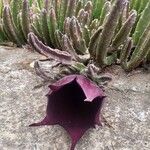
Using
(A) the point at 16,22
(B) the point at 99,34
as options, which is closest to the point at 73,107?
(B) the point at 99,34

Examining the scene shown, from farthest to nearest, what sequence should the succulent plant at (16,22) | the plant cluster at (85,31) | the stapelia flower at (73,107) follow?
the succulent plant at (16,22) < the plant cluster at (85,31) < the stapelia flower at (73,107)

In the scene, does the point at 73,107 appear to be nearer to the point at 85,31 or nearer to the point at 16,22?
the point at 85,31

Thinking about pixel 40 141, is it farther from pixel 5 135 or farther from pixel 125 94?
pixel 125 94

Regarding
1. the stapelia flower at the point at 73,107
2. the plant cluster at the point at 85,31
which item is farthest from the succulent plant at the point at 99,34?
the stapelia flower at the point at 73,107

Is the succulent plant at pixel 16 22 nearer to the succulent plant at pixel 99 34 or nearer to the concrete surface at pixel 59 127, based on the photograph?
the succulent plant at pixel 99 34

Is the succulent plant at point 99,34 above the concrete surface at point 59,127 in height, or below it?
above

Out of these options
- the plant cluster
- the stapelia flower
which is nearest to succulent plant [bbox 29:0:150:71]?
the plant cluster

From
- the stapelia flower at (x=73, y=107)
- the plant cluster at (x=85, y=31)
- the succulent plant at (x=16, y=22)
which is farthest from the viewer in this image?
the succulent plant at (x=16, y=22)

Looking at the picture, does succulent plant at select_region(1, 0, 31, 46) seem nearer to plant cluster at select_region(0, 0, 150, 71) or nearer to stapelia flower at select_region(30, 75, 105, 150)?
plant cluster at select_region(0, 0, 150, 71)

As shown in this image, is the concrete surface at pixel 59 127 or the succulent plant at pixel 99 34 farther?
the succulent plant at pixel 99 34
